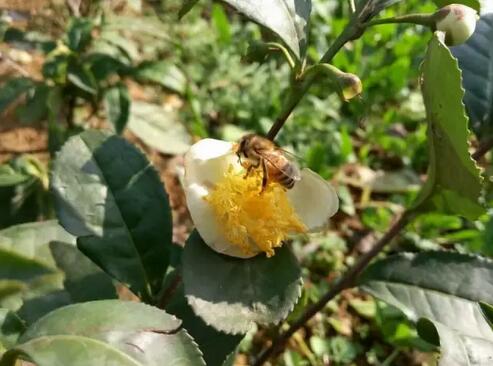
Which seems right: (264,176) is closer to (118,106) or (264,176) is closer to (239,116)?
(118,106)

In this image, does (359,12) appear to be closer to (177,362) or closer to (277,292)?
(277,292)

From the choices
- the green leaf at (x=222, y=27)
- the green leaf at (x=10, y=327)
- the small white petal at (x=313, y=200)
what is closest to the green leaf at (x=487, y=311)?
the small white petal at (x=313, y=200)

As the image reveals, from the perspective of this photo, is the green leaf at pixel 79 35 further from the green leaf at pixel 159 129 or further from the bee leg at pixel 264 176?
the bee leg at pixel 264 176

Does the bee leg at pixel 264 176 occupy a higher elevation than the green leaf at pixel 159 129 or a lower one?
higher

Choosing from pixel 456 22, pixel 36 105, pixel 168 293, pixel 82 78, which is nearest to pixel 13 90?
pixel 36 105

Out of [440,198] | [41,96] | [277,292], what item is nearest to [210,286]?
[277,292]

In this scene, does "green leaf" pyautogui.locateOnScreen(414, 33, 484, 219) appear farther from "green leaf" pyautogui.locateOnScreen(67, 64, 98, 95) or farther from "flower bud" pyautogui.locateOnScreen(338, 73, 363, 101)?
"green leaf" pyautogui.locateOnScreen(67, 64, 98, 95)

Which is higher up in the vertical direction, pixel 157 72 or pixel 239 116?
pixel 157 72
